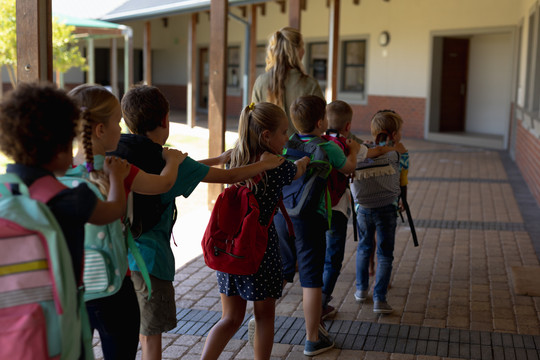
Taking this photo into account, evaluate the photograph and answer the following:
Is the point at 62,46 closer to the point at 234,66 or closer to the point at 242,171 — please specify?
the point at 234,66

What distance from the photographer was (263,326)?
2990 millimetres

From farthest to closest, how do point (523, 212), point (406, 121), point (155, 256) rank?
point (406, 121) → point (523, 212) → point (155, 256)

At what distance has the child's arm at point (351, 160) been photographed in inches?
133

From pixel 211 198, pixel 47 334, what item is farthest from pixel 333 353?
pixel 211 198

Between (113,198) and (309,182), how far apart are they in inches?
61.9

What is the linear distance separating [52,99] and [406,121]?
1656cm

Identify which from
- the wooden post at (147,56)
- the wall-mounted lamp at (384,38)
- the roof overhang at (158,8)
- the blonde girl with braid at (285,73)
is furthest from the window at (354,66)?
the blonde girl with braid at (285,73)

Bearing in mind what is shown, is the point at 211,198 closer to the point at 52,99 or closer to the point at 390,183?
the point at 390,183

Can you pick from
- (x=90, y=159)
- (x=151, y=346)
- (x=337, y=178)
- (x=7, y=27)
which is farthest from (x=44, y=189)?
(x=7, y=27)

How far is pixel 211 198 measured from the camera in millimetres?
7301

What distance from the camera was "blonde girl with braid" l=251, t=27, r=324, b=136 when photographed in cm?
454

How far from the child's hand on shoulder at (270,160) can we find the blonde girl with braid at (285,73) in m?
1.74

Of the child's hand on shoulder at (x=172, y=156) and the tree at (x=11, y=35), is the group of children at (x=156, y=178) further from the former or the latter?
the tree at (x=11, y=35)

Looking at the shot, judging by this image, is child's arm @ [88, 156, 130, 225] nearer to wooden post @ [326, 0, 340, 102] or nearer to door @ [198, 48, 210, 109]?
wooden post @ [326, 0, 340, 102]
